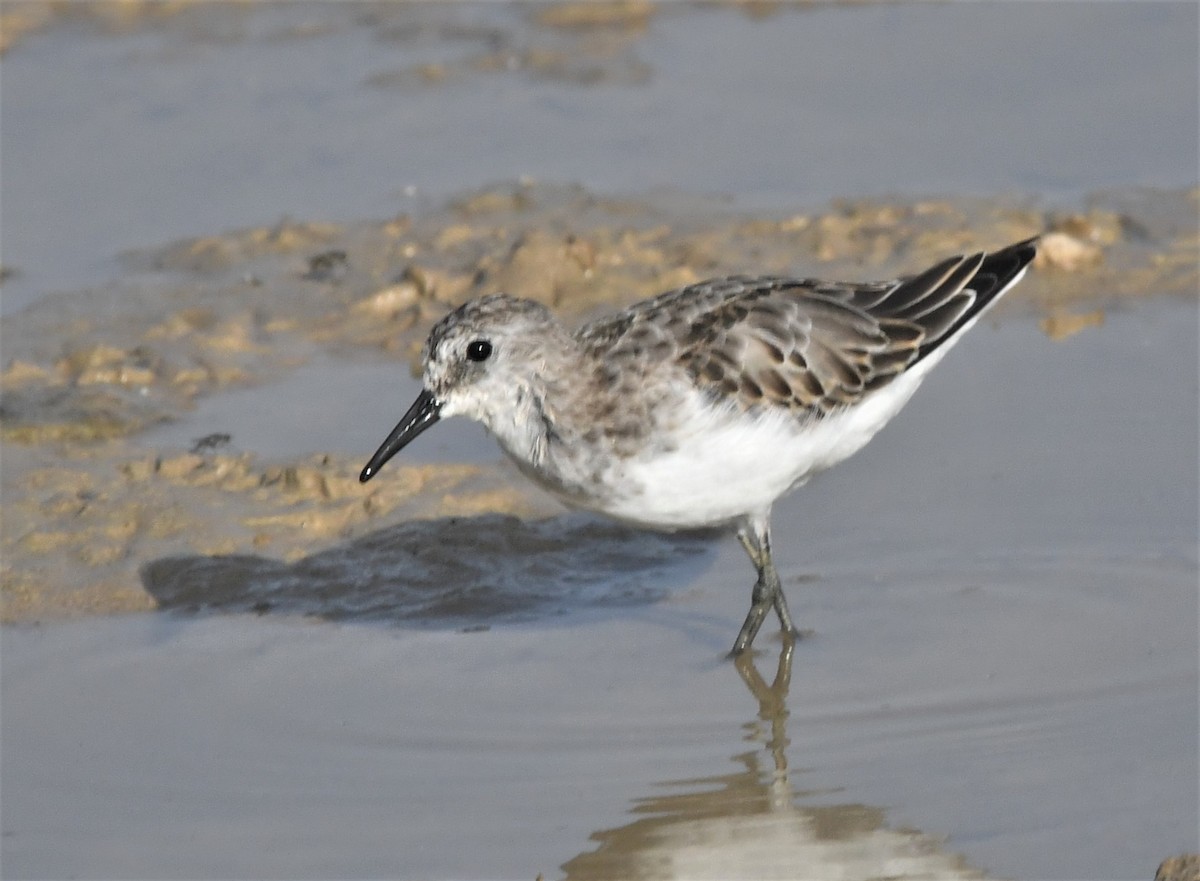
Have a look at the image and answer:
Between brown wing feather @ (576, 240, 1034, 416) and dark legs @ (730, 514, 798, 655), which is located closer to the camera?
brown wing feather @ (576, 240, 1034, 416)

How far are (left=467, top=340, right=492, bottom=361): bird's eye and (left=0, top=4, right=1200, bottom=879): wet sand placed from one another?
52.3 inches

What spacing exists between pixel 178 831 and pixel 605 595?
8.29 ft

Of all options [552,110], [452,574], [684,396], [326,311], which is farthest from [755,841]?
[552,110]

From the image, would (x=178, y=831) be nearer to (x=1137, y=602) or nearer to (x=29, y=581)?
(x=29, y=581)

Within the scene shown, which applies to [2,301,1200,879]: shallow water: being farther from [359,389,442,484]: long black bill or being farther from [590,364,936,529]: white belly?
[359,389,442,484]: long black bill

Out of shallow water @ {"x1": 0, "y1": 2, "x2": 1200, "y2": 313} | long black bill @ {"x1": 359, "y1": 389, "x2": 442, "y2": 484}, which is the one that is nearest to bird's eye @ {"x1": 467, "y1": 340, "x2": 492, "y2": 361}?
long black bill @ {"x1": 359, "y1": 389, "x2": 442, "y2": 484}

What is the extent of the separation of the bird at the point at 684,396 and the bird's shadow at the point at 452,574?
2.67 ft

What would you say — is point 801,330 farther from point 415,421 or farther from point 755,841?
point 755,841

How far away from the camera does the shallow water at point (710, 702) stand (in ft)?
20.9

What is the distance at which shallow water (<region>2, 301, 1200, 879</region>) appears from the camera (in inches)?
251


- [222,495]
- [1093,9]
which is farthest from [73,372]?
[1093,9]

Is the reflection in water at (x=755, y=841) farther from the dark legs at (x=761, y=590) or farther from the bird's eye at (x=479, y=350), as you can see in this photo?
the bird's eye at (x=479, y=350)

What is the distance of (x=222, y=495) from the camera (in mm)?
9016

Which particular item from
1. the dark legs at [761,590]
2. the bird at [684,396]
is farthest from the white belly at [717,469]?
the dark legs at [761,590]
